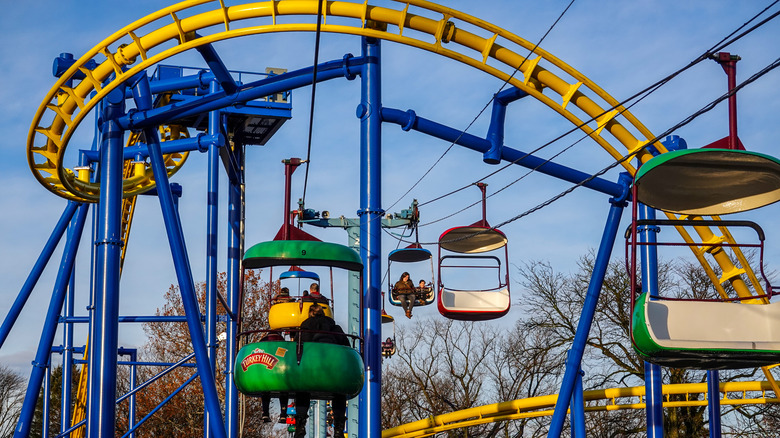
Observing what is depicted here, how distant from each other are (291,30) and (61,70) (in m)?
3.63

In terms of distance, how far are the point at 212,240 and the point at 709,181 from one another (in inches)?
378

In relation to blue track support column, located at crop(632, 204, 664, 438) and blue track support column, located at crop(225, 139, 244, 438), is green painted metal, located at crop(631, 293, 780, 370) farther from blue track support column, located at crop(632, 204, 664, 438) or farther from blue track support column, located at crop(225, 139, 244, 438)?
blue track support column, located at crop(225, 139, 244, 438)

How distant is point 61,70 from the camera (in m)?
12.7

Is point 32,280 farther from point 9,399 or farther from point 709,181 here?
point 9,399

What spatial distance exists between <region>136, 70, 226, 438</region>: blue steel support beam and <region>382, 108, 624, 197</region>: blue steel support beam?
315cm

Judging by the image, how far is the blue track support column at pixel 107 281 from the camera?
1100cm

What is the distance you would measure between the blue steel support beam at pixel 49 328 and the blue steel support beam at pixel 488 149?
6.66 metres

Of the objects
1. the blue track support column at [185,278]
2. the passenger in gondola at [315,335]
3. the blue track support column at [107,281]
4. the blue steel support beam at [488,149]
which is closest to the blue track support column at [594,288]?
the blue steel support beam at [488,149]

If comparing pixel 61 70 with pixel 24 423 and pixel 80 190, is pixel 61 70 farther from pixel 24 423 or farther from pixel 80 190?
pixel 24 423

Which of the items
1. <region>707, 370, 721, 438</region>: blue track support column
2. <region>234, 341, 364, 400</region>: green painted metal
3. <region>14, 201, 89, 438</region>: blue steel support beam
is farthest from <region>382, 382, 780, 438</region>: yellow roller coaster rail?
<region>234, 341, 364, 400</region>: green painted metal

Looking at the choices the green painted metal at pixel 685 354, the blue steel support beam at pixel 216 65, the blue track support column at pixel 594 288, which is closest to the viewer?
the green painted metal at pixel 685 354

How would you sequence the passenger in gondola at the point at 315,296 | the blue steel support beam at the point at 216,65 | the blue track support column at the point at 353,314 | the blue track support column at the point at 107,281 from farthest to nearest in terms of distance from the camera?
the blue track support column at the point at 353,314
the blue steel support beam at the point at 216,65
the passenger in gondola at the point at 315,296
the blue track support column at the point at 107,281

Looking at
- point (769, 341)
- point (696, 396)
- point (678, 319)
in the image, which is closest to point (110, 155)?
point (678, 319)

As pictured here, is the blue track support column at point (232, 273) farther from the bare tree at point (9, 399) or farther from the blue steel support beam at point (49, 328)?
the bare tree at point (9, 399)
